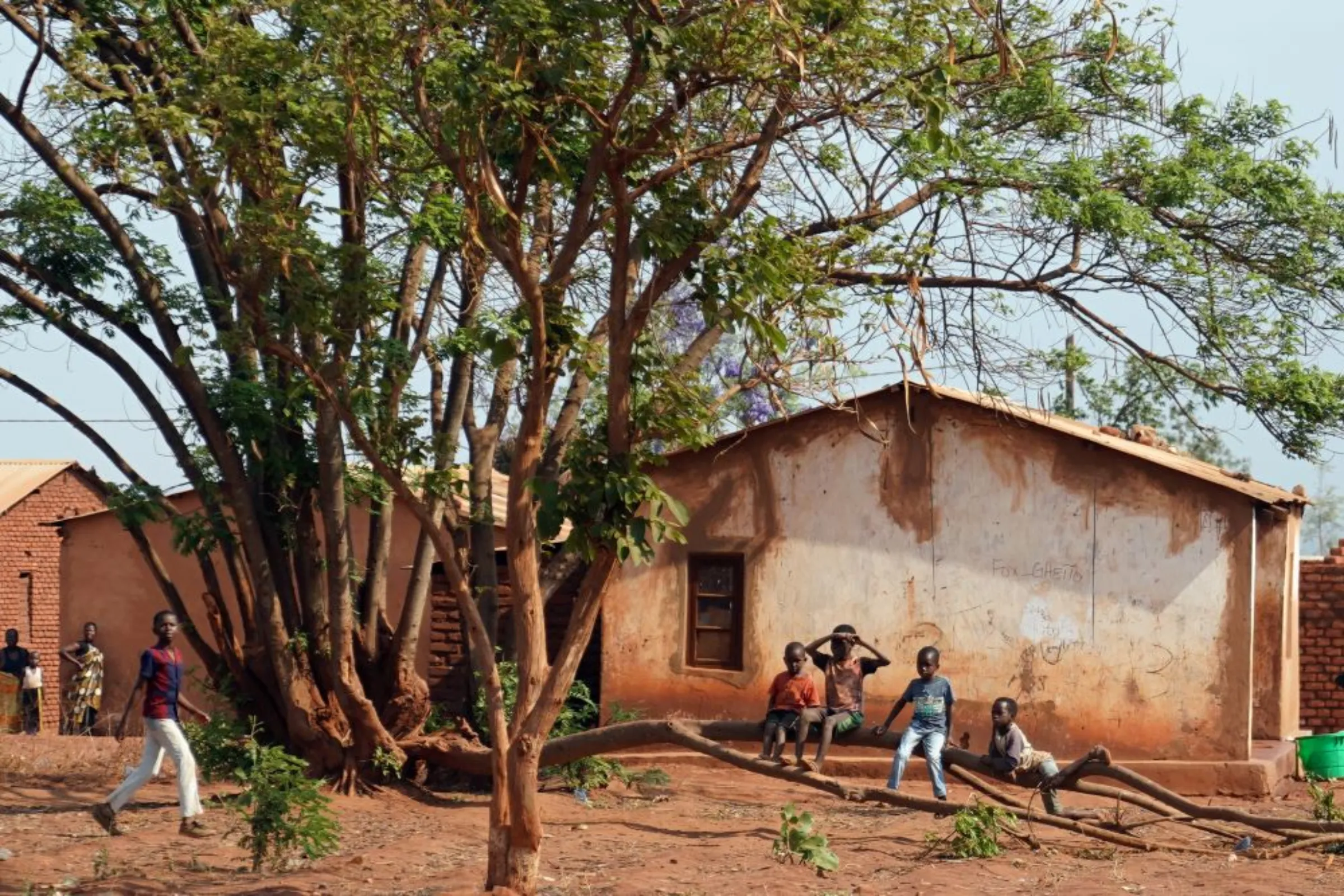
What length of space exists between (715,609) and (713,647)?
37 centimetres

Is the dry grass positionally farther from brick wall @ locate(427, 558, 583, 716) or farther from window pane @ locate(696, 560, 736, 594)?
window pane @ locate(696, 560, 736, 594)

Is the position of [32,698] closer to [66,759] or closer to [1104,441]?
[66,759]

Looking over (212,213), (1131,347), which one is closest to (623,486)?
(212,213)

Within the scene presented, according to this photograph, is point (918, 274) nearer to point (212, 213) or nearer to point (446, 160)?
point (446, 160)

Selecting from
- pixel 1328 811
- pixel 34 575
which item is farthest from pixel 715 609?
pixel 34 575

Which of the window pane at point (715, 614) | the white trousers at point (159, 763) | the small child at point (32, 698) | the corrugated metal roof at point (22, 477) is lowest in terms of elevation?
the small child at point (32, 698)

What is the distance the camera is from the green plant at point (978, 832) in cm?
1080

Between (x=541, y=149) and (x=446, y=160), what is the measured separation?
49 cm

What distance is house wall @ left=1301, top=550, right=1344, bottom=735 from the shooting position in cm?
1845

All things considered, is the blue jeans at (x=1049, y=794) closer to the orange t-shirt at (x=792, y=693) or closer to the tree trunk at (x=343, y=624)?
the orange t-shirt at (x=792, y=693)

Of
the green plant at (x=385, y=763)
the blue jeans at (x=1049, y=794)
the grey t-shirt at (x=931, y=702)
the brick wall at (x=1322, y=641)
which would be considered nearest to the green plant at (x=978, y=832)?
the blue jeans at (x=1049, y=794)

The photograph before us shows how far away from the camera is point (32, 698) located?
67.1 feet

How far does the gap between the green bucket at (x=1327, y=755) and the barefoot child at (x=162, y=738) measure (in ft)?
31.0

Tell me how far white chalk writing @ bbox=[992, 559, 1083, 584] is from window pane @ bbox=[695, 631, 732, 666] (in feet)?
8.78
